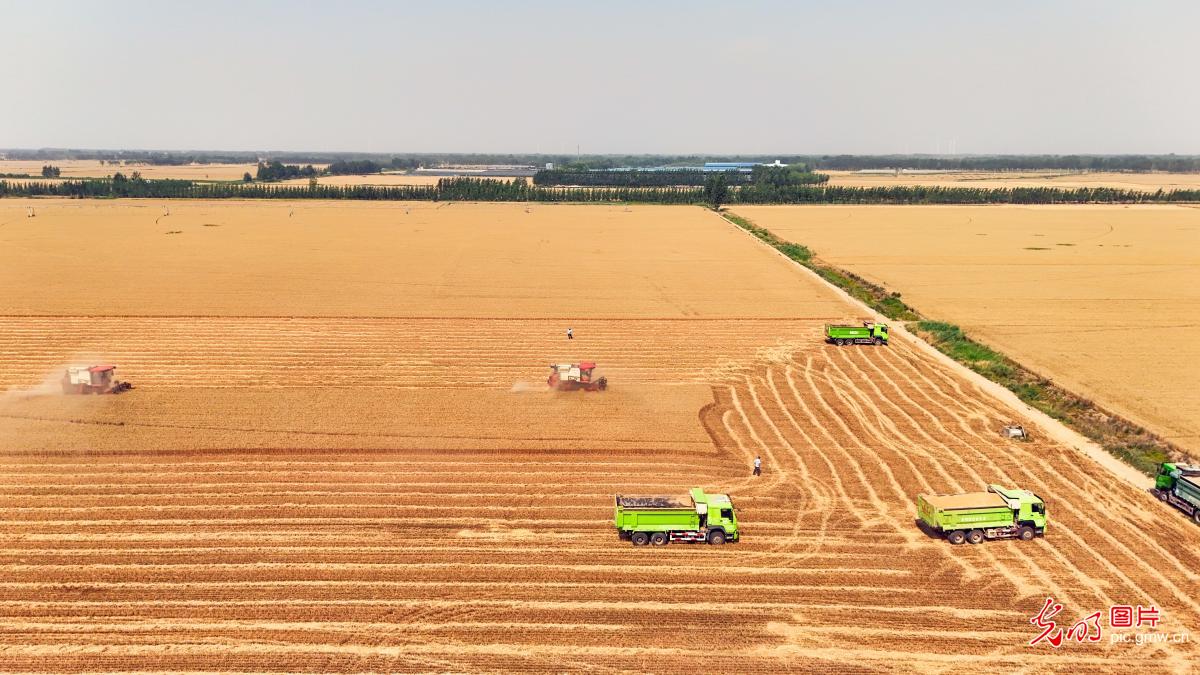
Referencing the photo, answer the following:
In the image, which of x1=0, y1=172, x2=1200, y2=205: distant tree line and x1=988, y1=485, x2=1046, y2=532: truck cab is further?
x1=0, y1=172, x2=1200, y2=205: distant tree line

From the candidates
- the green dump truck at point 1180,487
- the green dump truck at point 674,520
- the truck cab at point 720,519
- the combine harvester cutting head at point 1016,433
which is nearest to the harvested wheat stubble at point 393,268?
the combine harvester cutting head at point 1016,433

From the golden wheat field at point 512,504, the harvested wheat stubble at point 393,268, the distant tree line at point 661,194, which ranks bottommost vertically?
the golden wheat field at point 512,504

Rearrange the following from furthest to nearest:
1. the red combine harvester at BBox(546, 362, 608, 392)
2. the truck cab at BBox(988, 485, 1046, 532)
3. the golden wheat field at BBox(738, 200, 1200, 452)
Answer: the golden wheat field at BBox(738, 200, 1200, 452), the red combine harvester at BBox(546, 362, 608, 392), the truck cab at BBox(988, 485, 1046, 532)

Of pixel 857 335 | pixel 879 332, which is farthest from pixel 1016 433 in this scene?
pixel 879 332

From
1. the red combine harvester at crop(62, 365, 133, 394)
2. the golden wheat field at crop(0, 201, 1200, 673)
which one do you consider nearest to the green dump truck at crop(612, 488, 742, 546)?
the golden wheat field at crop(0, 201, 1200, 673)

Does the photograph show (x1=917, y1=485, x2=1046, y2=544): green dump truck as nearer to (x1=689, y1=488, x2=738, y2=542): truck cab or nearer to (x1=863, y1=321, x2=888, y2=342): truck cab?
(x1=689, y1=488, x2=738, y2=542): truck cab

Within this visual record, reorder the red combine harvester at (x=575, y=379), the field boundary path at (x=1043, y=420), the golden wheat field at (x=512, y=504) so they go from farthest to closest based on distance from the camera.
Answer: the red combine harvester at (x=575, y=379) < the field boundary path at (x=1043, y=420) < the golden wheat field at (x=512, y=504)

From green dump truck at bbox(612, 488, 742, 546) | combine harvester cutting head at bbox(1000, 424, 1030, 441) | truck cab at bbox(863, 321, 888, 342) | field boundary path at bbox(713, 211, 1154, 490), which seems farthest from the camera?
truck cab at bbox(863, 321, 888, 342)

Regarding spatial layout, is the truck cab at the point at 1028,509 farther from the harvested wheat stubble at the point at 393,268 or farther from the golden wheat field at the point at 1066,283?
the harvested wheat stubble at the point at 393,268
